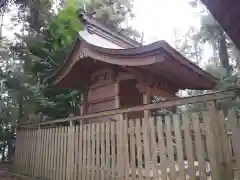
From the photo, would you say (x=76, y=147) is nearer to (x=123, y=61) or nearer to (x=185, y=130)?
(x=123, y=61)

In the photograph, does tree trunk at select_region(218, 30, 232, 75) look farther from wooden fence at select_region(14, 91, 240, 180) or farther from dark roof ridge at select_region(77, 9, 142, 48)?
wooden fence at select_region(14, 91, 240, 180)

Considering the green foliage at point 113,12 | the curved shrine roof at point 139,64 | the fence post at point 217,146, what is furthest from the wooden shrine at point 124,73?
the green foliage at point 113,12

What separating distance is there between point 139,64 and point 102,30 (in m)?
3.91

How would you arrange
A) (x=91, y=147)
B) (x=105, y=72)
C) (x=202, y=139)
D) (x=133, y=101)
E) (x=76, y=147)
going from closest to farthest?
1. (x=202, y=139)
2. (x=91, y=147)
3. (x=76, y=147)
4. (x=105, y=72)
5. (x=133, y=101)

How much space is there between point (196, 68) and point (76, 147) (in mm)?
3134

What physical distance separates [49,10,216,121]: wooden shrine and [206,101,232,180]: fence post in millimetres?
1672

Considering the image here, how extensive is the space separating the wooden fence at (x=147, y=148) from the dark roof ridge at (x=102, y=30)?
11.0 ft

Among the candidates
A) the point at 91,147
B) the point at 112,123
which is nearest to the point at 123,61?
the point at 112,123

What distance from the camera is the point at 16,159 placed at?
21.6 feet

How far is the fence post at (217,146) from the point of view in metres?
2.59

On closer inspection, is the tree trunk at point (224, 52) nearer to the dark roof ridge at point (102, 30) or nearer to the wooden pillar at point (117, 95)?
the dark roof ridge at point (102, 30)

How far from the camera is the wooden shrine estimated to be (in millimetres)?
4488

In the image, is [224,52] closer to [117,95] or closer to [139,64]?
[117,95]

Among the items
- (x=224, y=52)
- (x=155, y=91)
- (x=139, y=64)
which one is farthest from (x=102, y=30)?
(x=224, y=52)
